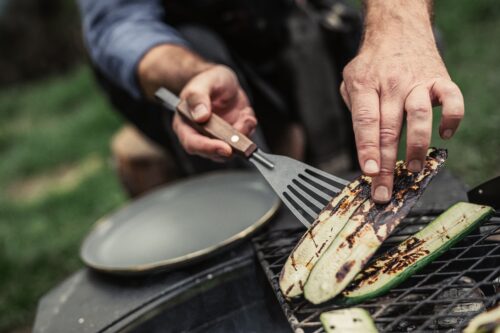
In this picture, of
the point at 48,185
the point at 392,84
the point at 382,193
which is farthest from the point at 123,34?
the point at 48,185

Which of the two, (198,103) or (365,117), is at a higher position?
(365,117)

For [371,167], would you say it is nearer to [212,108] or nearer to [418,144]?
[418,144]

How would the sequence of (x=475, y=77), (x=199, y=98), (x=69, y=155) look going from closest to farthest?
(x=199, y=98) < (x=475, y=77) < (x=69, y=155)

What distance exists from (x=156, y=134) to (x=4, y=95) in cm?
812

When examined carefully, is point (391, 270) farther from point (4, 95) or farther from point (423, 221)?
point (4, 95)

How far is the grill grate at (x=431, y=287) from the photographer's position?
1.15 metres

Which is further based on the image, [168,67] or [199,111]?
[168,67]

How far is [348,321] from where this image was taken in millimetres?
1102

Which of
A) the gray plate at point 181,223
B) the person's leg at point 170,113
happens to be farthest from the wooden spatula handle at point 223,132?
the person's leg at point 170,113

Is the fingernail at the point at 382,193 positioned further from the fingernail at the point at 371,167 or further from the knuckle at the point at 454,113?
the knuckle at the point at 454,113

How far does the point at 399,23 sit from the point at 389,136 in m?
0.43

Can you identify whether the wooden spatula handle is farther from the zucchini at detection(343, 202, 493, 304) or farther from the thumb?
the zucchini at detection(343, 202, 493, 304)

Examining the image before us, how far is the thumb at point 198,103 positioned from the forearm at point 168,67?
0.25 meters

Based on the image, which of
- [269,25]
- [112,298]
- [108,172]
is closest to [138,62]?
[269,25]
